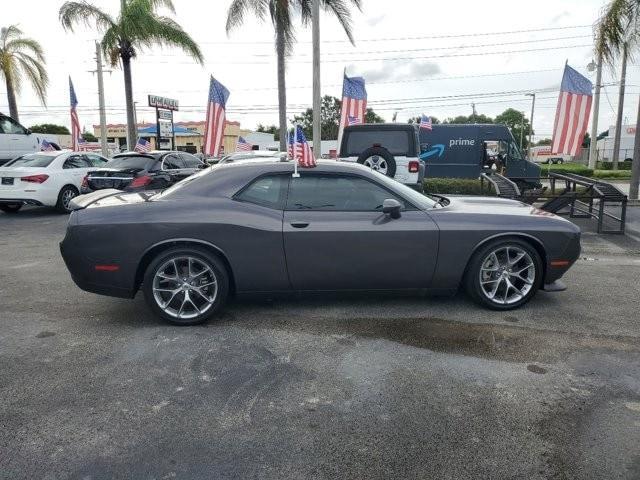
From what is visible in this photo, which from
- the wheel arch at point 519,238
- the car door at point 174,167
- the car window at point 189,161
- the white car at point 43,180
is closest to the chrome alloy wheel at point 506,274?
the wheel arch at point 519,238

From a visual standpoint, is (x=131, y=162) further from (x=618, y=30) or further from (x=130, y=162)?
(x=618, y=30)

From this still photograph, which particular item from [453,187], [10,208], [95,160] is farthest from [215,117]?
[453,187]

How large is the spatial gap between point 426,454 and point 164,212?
9.47ft

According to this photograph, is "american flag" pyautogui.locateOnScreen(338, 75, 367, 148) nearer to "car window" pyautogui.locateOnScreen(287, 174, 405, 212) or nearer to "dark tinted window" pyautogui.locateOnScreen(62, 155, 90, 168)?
"dark tinted window" pyautogui.locateOnScreen(62, 155, 90, 168)

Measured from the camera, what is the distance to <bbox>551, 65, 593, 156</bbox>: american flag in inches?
474

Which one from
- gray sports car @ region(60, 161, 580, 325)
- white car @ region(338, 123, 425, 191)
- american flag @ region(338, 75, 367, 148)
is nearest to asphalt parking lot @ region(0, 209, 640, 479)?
gray sports car @ region(60, 161, 580, 325)

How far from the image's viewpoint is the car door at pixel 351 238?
14.5 feet

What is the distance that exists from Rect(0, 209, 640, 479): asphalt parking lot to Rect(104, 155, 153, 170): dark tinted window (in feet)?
22.0

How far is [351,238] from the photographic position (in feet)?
14.5

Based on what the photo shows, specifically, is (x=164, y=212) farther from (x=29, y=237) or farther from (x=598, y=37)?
(x=598, y=37)

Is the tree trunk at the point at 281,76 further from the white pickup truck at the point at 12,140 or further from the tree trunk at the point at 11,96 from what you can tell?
the tree trunk at the point at 11,96

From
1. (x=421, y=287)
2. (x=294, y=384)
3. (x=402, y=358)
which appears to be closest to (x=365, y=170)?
(x=421, y=287)

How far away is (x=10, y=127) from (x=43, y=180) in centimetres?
494

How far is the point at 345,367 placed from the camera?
3.62 meters
